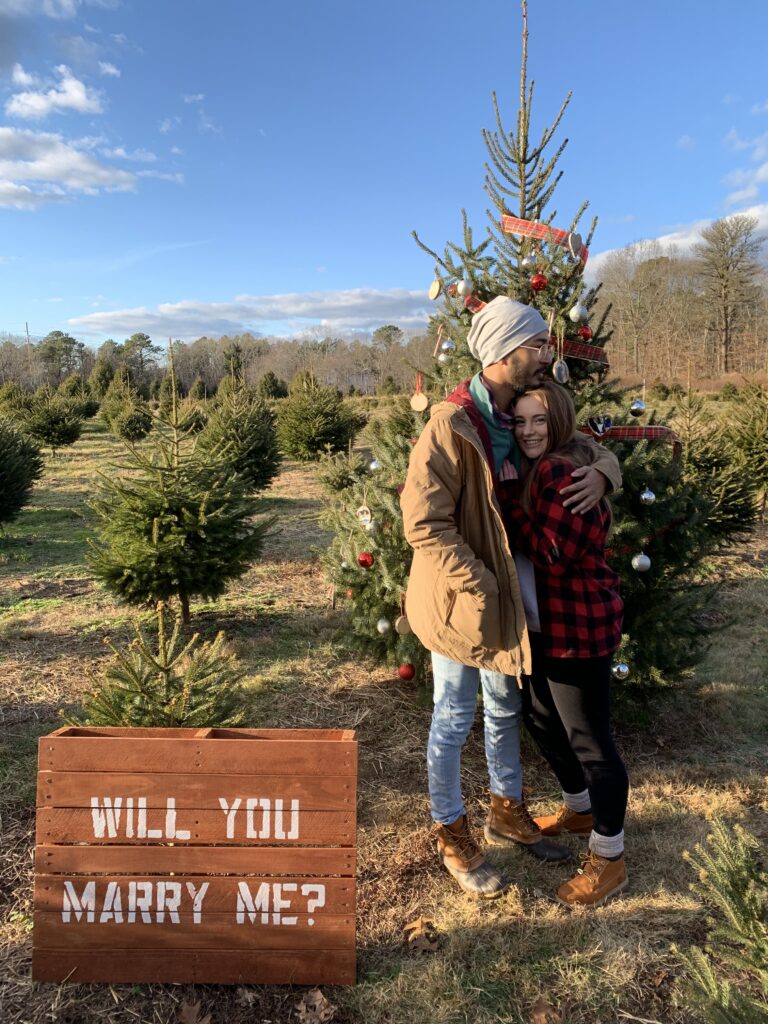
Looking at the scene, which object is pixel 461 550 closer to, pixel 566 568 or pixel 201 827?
pixel 566 568

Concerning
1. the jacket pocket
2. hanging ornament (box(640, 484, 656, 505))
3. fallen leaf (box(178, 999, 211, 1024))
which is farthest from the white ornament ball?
fallen leaf (box(178, 999, 211, 1024))

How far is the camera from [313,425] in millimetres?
14836

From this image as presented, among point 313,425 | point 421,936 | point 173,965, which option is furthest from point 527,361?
point 313,425

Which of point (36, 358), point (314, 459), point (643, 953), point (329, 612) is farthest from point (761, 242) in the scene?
point (36, 358)

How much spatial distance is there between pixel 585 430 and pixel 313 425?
39.5 feet

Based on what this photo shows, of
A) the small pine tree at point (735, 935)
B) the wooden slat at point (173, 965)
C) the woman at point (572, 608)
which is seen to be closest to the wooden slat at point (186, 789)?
the wooden slat at point (173, 965)

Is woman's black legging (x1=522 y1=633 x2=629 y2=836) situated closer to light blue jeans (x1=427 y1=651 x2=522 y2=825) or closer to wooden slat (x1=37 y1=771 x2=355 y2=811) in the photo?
light blue jeans (x1=427 y1=651 x2=522 y2=825)

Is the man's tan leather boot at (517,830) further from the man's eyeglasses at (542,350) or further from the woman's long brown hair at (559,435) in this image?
the man's eyeglasses at (542,350)

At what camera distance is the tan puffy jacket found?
2.14 m

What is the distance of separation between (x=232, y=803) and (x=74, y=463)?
51.7 ft

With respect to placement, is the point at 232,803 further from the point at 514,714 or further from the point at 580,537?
the point at 580,537

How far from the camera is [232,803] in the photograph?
6.72ft

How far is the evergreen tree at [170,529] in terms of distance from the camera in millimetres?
5000

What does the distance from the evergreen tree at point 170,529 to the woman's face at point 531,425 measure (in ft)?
10.3
